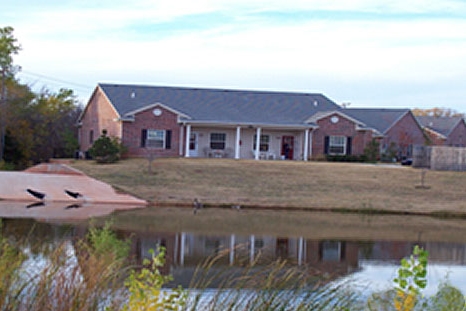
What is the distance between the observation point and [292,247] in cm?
2020

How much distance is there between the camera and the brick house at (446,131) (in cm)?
6956

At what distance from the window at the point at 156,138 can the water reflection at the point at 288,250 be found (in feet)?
77.2

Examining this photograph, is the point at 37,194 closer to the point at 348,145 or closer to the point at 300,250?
the point at 300,250

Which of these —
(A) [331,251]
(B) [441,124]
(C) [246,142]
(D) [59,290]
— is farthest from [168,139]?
(D) [59,290]

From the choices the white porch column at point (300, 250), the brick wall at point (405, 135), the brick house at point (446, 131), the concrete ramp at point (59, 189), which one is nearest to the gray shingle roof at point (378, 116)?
the brick wall at point (405, 135)

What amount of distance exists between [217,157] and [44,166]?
13.8 m

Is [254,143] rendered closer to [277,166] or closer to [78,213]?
[277,166]

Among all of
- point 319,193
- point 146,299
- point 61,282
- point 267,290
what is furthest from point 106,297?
point 319,193

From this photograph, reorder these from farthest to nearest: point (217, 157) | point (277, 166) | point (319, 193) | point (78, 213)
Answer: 1. point (217, 157)
2. point (277, 166)
3. point (319, 193)
4. point (78, 213)

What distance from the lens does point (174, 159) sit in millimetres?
43219

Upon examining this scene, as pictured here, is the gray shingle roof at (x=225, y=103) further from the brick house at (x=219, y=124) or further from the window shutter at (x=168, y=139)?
the window shutter at (x=168, y=139)

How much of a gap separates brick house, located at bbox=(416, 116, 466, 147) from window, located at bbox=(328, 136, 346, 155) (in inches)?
887

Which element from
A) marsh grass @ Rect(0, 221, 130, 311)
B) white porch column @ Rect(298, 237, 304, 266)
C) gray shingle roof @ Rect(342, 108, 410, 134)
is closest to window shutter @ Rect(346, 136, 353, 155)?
gray shingle roof @ Rect(342, 108, 410, 134)

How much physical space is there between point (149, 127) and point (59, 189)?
13797 mm
